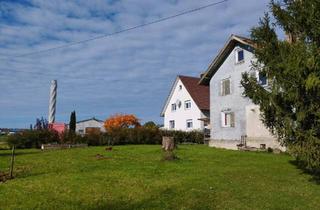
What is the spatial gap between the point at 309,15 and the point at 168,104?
131ft

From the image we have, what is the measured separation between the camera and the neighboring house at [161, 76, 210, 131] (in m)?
43.2

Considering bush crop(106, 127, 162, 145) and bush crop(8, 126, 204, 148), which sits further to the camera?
bush crop(106, 127, 162, 145)

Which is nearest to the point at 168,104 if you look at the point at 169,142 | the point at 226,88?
the point at 226,88

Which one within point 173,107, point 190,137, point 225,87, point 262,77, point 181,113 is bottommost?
point 190,137

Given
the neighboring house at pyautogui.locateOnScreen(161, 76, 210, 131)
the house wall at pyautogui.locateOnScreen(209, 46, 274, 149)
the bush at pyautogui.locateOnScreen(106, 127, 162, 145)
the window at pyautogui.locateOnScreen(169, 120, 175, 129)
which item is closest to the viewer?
the house wall at pyautogui.locateOnScreen(209, 46, 274, 149)

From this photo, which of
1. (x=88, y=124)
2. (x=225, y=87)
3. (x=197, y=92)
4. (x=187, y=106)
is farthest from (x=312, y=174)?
(x=88, y=124)

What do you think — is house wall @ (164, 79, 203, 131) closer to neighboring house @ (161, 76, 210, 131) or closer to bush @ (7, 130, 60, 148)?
neighboring house @ (161, 76, 210, 131)

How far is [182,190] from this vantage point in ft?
32.2

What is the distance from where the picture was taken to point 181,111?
4691 centimetres

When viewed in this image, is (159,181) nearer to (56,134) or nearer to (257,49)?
(257,49)

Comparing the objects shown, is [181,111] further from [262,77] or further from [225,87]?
[262,77]

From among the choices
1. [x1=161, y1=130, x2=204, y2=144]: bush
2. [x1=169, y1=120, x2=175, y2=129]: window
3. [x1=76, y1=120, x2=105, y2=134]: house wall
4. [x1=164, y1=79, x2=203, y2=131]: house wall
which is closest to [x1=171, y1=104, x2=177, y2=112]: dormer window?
[x1=164, y1=79, x2=203, y2=131]: house wall

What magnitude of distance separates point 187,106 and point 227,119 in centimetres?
1600

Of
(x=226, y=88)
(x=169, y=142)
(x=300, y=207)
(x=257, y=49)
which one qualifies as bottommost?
(x=300, y=207)
